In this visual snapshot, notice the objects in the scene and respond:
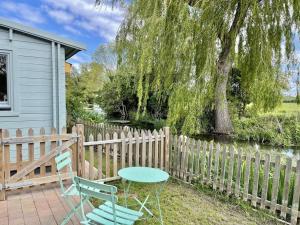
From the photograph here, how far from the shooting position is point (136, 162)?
5336 mm

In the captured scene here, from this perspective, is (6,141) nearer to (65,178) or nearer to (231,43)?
(65,178)

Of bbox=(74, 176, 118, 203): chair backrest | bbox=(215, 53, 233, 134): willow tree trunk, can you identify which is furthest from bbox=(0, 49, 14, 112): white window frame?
bbox=(215, 53, 233, 134): willow tree trunk

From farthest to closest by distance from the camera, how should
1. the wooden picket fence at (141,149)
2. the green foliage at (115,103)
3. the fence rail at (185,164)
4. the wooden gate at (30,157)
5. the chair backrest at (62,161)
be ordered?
1. the green foliage at (115,103)
2. the wooden picket fence at (141,149)
3. the wooden gate at (30,157)
4. the fence rail at (185,164)
5. the chair backrest at (62,161)

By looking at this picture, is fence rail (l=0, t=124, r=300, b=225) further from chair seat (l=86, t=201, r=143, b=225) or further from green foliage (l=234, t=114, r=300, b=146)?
green foliage (l=234, t=114, r=300, b=146)

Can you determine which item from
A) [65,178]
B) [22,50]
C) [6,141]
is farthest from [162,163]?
[22,50]

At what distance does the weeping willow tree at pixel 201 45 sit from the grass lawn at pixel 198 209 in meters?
1.67

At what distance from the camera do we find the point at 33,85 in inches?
222

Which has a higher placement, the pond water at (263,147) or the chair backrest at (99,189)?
the chair backrest at (99,189)

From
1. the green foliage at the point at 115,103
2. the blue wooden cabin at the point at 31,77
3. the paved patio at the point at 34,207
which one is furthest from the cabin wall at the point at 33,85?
the green foliage at the point at 115,103

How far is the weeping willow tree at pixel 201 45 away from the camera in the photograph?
605 centimetres

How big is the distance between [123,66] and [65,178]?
4.05 m

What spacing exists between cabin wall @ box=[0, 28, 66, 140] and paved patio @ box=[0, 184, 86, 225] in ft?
5.71

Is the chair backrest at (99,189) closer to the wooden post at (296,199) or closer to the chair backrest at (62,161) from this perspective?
the chair backrest at (62,161)

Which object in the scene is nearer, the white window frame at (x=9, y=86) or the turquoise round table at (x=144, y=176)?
the turquoise round table at (x=144, y=176)
